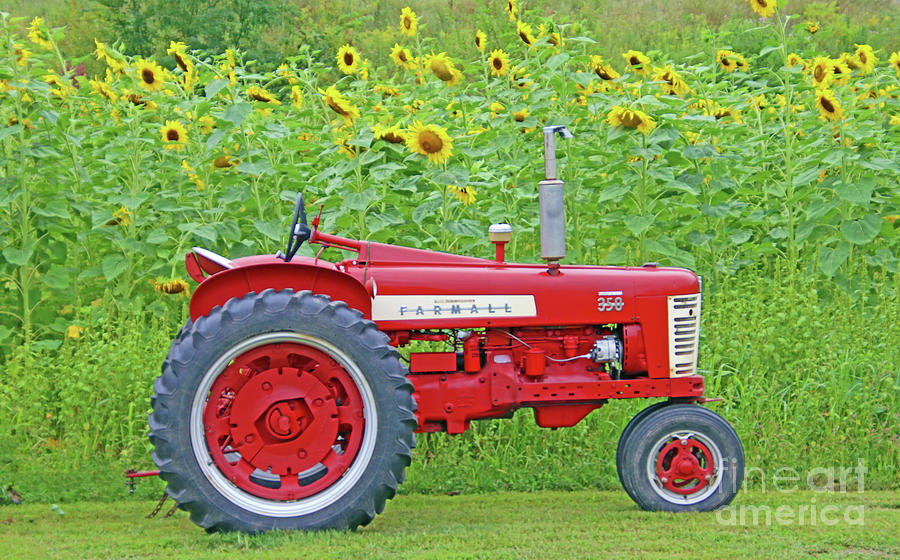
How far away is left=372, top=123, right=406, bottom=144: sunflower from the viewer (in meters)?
6.45

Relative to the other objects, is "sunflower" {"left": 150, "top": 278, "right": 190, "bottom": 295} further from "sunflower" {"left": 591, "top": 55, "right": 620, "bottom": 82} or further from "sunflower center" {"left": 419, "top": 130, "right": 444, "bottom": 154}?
"sunflower" {"left": 591, "top": 55, "right": 620, "bottom": 82}

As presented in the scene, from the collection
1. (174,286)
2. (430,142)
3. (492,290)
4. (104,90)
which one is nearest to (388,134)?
(430,142)

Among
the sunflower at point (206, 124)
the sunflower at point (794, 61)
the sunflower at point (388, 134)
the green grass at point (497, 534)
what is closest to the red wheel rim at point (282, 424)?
the green grass at point (497, 534)

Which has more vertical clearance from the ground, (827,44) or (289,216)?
(827,44)

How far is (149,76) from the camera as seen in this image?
692cm

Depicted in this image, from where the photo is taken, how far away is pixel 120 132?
23.3 feet

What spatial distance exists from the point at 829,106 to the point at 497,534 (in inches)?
151

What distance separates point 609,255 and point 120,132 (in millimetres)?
3203

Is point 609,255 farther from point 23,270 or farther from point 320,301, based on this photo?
point 23,270

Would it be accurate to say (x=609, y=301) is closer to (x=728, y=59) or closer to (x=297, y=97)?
(x=297, y=97)

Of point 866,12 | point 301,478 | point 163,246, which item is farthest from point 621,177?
point 866,12

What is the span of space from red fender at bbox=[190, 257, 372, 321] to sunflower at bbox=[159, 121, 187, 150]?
2.49 metres

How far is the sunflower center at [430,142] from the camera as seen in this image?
19.7 ft

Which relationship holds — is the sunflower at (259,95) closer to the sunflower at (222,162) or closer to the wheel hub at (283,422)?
the sunflower at (222,162)
